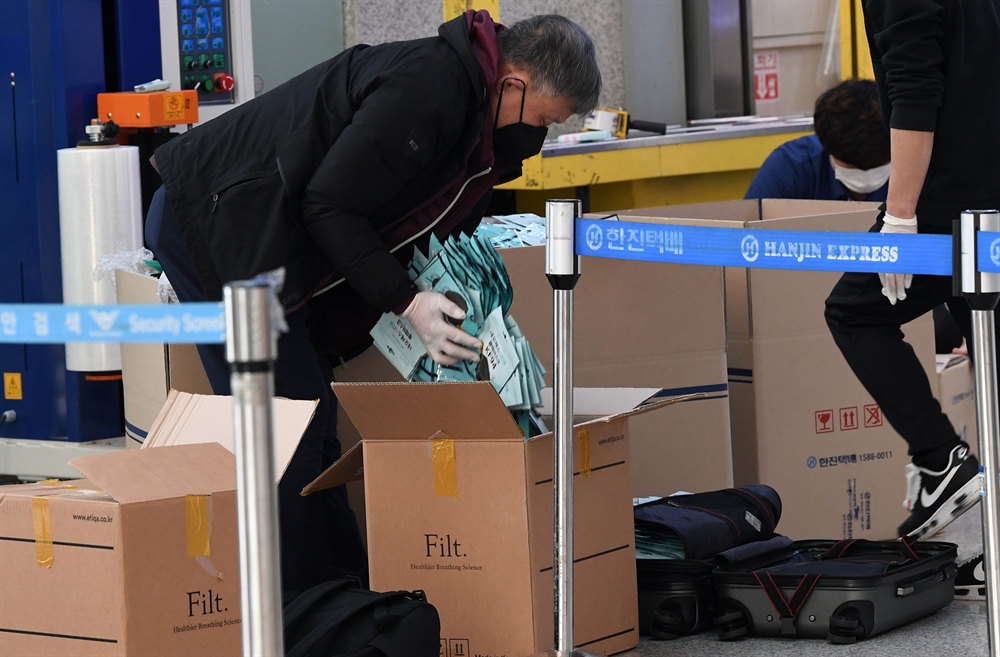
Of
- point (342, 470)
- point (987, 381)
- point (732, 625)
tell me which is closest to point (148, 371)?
point (342, 470)

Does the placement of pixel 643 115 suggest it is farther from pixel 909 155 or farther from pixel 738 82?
pixel 909 155

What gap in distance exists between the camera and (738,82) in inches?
230

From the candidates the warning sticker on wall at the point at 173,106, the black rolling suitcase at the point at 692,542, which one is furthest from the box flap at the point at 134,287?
the black rolling suitcase at the point at 692,542

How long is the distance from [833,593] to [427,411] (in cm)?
87

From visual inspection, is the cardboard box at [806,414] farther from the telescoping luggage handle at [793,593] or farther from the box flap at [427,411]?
the box flap at [427,411]

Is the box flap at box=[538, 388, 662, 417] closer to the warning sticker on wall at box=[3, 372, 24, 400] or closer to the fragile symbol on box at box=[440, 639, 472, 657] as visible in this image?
the fragile symbol on box at box=[440, 639, 472, 657]

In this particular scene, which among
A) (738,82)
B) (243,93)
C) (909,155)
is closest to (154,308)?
(909,155)

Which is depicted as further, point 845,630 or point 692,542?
point 692,542

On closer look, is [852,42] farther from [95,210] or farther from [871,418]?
[95,210]

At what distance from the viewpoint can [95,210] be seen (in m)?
3.61

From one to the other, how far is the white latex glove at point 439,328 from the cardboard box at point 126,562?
0.49 metres

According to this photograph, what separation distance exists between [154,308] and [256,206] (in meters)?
0.90

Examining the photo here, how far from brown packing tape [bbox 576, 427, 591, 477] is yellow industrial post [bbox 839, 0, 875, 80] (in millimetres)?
4093

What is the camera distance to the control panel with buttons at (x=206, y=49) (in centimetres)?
390
